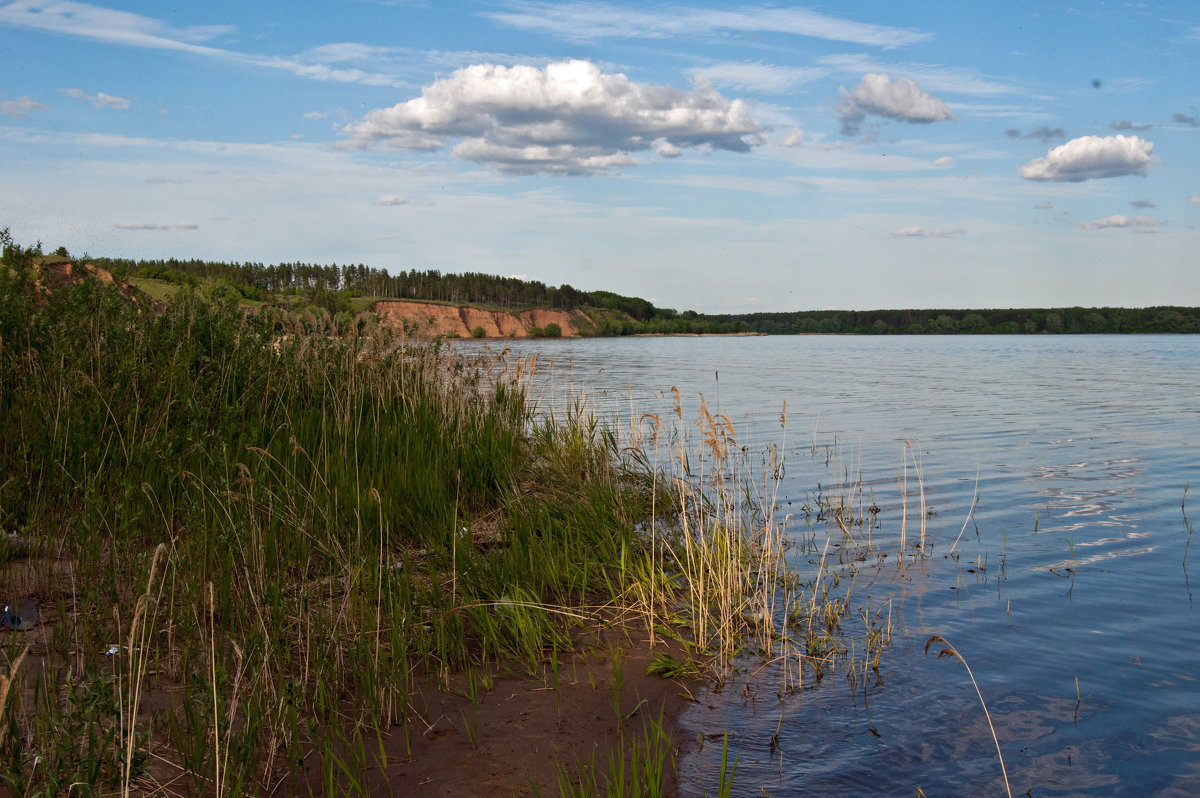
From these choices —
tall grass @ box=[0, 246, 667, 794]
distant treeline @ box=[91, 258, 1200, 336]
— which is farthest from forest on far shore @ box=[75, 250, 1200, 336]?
tall grass @ box=[0, 246, 667, 794]

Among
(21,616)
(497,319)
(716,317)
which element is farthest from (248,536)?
(716,317)

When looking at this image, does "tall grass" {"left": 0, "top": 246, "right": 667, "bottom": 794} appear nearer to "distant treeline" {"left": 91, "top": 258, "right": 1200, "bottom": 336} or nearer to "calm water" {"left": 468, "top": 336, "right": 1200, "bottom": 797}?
"calm water" {"left": 468, "top": 336, "right": 1200, "bottom": 797}

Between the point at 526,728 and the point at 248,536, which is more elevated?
the point at 248,536

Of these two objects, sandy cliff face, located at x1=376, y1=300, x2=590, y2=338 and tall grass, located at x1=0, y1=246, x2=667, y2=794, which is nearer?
tall grass, located at x1=0, y1=246, x2=667, y2=794

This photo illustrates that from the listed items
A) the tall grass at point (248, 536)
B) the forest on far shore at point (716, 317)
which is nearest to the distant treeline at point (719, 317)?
the forest on far shore at point (716, 317)

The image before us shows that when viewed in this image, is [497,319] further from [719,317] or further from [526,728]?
[526,728]

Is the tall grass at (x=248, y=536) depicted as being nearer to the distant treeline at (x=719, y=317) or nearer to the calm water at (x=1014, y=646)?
the calm water at (x=1014, y=646)

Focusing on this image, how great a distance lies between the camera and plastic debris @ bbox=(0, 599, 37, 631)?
14.3 ft

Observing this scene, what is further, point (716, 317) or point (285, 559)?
point (716, 317)

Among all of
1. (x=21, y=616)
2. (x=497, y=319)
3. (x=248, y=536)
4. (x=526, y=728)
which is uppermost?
(x=497, y=319)

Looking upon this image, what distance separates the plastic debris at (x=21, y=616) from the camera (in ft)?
14.3

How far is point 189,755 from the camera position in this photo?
11.0ft

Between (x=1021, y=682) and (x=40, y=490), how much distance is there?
274 inches

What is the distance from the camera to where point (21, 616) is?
179 inches
